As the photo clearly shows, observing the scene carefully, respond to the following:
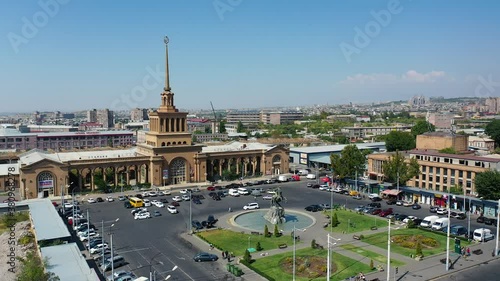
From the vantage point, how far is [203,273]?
39844 mm

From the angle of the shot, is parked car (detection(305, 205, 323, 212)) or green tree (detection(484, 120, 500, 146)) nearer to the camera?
parked car (detection(305, 205, 323, 212))

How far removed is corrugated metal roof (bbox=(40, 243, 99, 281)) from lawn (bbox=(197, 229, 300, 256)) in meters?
15.0

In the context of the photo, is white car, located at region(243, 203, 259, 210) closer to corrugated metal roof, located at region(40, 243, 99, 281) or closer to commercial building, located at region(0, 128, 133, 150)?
corrugated metal roof, located at region(40, 243, 99, 281)

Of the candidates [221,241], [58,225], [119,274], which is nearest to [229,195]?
[221,241]

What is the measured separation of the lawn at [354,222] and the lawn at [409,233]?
3.12 m

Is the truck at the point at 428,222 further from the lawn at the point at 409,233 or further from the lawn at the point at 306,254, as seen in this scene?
the lawn at the point at 306,254

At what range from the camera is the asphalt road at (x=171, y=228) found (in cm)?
4122

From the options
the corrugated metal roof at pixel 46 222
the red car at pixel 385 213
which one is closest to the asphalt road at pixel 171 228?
the red car at pixel 385 213

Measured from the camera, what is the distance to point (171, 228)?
183 ft

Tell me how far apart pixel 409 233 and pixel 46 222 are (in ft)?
141

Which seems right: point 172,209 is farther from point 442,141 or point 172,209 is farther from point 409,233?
point 442,141

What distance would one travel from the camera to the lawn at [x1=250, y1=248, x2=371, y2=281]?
129 feet

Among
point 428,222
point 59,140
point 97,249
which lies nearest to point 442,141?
point 428,222

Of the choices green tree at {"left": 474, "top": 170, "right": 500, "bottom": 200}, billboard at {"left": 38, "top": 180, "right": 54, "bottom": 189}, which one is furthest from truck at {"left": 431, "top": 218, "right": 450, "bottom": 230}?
billboard at {"left": 38, "top": 180, "right": 54, "bottom": 189}
